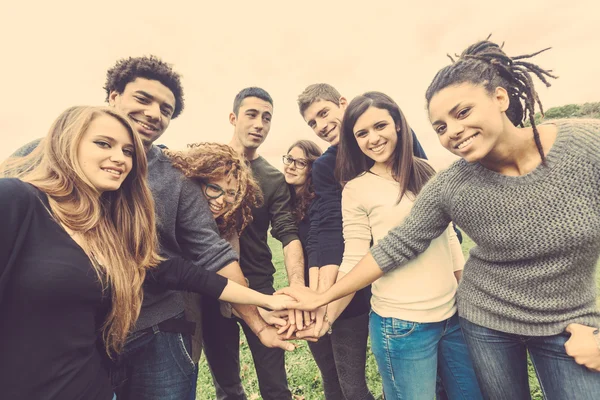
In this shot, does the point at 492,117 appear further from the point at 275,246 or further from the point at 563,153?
the point at 275,246

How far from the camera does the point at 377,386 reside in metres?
4.05

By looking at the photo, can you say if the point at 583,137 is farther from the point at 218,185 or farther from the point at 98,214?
the point at 98,214

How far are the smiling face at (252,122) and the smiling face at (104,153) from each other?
1.79 meters

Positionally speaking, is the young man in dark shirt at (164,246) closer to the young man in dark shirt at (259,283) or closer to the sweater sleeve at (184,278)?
the sweater sleeve at (184,278)

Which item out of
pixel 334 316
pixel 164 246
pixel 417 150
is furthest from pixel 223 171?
pixel 417 150

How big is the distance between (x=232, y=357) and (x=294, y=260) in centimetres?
120

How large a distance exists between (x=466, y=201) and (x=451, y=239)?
2.72ft

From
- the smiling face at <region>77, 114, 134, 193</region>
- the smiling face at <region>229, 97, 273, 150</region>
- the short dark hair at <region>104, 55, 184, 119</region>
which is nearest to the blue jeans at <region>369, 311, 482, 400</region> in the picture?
the smiling face at <region>77, 114, 134, 193</region>

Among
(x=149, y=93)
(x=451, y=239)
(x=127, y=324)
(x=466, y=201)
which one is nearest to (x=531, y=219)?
(x=466, y=201)

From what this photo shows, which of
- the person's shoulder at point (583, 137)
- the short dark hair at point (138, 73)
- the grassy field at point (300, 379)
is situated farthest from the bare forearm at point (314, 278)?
the short dark hair at point (138, 73)

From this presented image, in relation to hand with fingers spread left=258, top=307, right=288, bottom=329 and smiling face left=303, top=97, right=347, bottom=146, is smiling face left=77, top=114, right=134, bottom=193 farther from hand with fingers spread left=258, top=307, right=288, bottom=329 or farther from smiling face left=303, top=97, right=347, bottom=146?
smiling face left=303, top=97, right=347, bottom=146

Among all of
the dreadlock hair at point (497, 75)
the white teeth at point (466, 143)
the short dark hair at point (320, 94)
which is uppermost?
the short dark hair at point (320, 94)

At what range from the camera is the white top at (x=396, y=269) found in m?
2.12

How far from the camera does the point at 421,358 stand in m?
2.08
